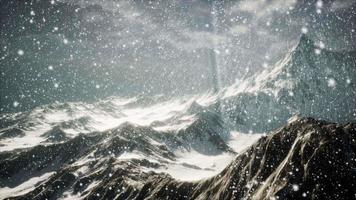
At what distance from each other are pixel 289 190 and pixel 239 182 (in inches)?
668

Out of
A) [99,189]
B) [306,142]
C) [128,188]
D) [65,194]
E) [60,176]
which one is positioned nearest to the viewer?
[306,142]

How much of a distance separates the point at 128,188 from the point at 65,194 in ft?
228

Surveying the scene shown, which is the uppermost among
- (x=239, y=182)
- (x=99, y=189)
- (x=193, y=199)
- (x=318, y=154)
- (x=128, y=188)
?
(x=318, y=154)

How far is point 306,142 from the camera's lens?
58406 mm

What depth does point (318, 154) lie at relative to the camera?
54.3 metres

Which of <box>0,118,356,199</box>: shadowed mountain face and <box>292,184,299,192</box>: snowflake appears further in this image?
<box>292,184,299,192</box>: snowflake

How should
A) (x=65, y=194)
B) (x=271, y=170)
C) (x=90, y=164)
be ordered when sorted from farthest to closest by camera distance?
(x=90, y=164) < (x=65, y=194) < (x=271, y=170)

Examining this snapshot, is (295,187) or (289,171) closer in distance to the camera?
(295,187)

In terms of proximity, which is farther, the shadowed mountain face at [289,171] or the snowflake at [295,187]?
the snowflake at [295,187]

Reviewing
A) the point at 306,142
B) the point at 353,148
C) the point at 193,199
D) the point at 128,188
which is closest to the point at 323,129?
the point at 306,142

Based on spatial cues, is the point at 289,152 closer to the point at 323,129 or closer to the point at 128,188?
the point at 323,129

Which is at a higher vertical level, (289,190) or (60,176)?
(289,190)

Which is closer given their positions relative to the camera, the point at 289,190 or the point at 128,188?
the point at 289,190

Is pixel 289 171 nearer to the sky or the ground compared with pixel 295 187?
nearer to the sky
